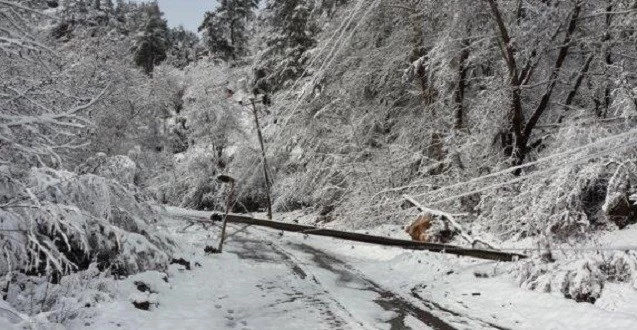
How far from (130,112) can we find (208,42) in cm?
2470

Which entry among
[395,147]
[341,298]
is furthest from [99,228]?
[395,147]

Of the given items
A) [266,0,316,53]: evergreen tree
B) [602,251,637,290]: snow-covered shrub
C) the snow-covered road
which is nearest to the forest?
[602,251,637,290]: snow-covered shrub

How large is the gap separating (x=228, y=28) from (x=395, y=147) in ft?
136

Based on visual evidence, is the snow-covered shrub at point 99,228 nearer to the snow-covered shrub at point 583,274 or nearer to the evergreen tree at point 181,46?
the snow-covered shrub at point 583,274

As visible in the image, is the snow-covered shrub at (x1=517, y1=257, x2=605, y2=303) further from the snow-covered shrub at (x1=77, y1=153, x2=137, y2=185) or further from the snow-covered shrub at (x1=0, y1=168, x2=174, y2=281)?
the snow-covered shrub at (x1=77, y1=153, x2=137, y2=185)

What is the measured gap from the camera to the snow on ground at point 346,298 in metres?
7.60

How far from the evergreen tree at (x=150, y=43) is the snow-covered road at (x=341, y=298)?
171 ft

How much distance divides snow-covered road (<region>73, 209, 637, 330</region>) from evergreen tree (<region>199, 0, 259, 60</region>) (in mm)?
44028

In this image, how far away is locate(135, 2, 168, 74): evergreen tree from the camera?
61.0 metres

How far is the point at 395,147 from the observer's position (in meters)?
18.7

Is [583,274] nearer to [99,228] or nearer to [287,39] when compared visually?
[99,228]

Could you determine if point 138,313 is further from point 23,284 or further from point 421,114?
point 421,114

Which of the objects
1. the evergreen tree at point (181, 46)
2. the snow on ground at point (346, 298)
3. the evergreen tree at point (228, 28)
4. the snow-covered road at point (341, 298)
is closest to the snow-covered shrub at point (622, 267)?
the snow on ground at point (346, 298)

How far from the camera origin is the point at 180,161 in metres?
39.0
